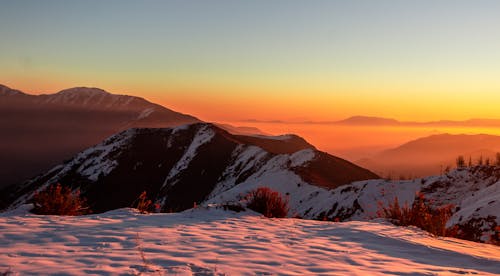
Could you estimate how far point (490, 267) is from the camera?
636cm

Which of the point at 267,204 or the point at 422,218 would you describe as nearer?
the point at 422,218

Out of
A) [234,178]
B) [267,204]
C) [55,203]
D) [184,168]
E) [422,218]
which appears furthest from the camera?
[184,168]

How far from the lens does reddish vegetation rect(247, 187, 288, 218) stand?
1080 centimetres

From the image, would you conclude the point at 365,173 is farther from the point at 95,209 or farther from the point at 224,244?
the point at 224,244

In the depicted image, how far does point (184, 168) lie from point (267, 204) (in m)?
84.7

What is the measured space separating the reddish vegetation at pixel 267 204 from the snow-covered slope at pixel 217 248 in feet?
4.53

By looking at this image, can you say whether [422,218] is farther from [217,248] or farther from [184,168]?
[184,168]

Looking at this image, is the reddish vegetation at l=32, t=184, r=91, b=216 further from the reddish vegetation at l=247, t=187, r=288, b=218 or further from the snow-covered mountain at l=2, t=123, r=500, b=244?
the snow-covered mountain at l=2, t=123, r=500, b=244

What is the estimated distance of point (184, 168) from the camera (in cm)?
9400

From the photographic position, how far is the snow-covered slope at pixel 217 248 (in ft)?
17.3

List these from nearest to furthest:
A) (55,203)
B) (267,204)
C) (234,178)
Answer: (55,203)
(267,204)
(234,178)

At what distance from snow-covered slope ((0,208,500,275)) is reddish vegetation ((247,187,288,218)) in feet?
4.53

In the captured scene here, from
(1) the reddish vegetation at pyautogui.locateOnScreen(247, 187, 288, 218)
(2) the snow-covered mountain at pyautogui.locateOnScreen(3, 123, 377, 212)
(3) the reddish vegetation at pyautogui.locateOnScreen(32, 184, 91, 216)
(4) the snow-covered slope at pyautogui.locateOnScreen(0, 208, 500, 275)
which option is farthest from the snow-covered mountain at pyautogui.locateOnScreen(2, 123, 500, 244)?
(3) the reddish vegetation at pyautogui.locateOnScreen(32, 184, 91, 216)

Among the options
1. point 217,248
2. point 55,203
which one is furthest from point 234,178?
point 217,248
